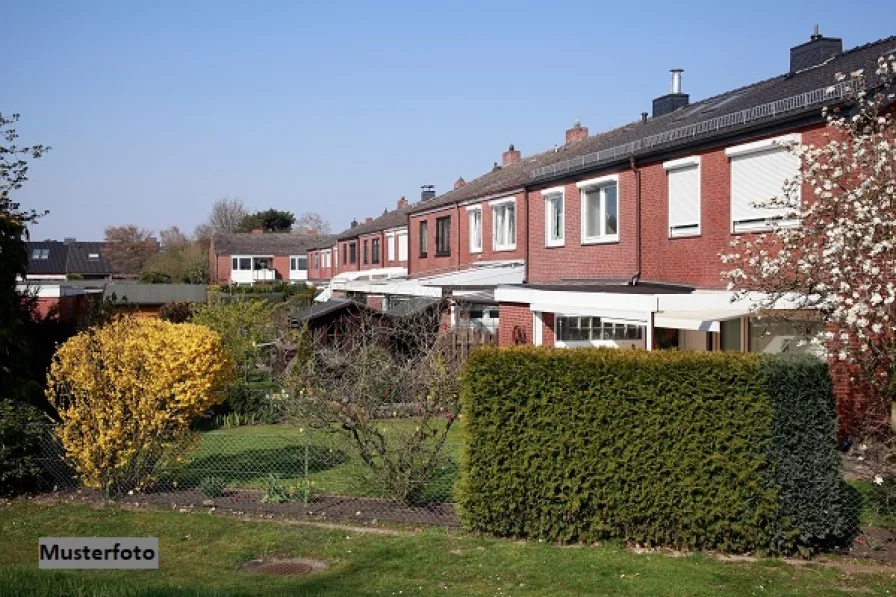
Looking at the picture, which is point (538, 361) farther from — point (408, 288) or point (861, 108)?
→ point (408, 288)

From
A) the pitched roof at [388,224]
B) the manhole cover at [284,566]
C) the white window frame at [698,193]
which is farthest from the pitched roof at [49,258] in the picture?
the manhole cover at [284,566]

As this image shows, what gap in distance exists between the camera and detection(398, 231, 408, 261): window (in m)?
43.4

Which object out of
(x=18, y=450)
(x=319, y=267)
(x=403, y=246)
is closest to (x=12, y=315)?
(x=18, y=450)

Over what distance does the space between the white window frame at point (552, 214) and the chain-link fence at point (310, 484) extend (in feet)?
33.6

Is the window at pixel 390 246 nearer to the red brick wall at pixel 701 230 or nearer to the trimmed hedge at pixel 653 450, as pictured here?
the red brick wall at pixel 701 230

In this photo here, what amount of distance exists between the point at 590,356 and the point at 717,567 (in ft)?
8.62

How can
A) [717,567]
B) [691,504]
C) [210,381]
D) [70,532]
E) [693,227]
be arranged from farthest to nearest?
[693,227] → [210,381] → [70,532] → [691,504] → [717,567]

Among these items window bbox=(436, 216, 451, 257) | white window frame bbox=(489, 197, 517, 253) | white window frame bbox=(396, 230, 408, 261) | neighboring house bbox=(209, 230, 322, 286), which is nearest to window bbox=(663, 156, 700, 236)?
white window frame bbox=(489, 197, 517, 253)

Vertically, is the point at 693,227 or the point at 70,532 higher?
the point at 693,227

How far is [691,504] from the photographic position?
9797 millimetres

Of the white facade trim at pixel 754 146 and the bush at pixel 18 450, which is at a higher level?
the white facade trim at pixel 754 146

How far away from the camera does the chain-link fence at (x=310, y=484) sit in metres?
11.5

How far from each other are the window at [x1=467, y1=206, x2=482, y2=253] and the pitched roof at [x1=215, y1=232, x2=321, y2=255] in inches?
2159

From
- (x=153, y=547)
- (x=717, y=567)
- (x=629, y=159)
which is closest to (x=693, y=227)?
(x=629, y=159)
